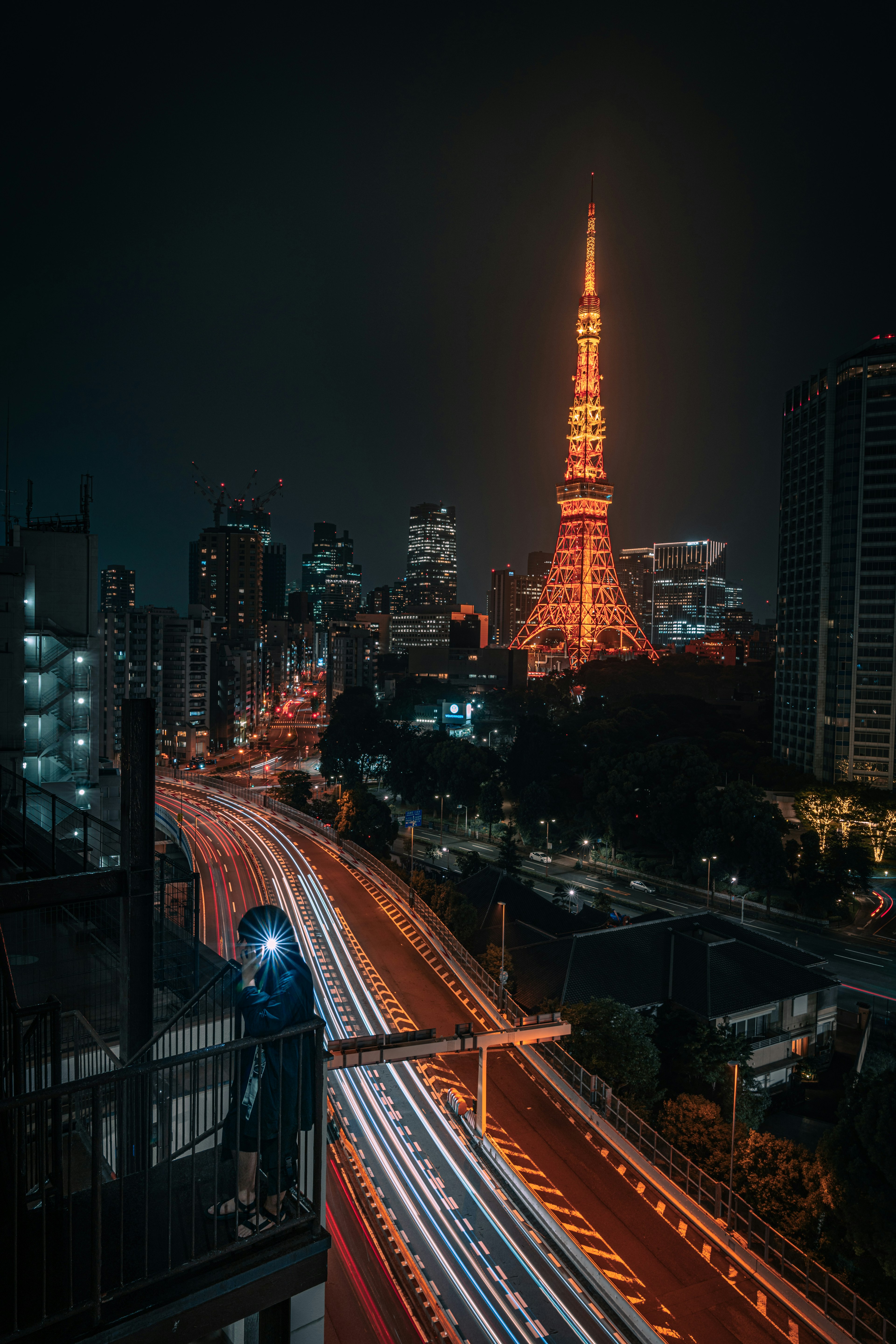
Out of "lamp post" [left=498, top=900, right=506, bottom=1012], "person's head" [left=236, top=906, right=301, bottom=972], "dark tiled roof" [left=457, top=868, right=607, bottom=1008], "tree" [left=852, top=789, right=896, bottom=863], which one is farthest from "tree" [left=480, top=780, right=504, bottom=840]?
"person's head" [left=236, top=906, right=301, bottom=972]

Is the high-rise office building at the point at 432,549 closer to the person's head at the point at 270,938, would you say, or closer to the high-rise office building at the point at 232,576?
the high-rise office building at the point at 232,576

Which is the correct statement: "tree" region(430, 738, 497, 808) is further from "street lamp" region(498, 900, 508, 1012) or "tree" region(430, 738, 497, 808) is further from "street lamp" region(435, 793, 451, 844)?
"street lamp" region(498, 900, 508, 1012)

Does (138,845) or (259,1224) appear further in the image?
(138,845)

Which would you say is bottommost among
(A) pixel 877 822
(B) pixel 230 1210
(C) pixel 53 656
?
(A) pixel 877 822

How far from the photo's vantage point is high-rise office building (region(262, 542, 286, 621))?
14312cm

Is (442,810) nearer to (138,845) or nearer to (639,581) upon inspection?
(138,845)

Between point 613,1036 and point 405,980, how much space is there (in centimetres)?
480

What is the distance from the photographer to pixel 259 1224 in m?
2.62

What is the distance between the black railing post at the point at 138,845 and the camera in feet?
12.5

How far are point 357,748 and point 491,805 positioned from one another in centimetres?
1302

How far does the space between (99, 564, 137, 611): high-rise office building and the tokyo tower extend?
83147mm

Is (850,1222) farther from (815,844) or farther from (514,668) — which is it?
(514,668)

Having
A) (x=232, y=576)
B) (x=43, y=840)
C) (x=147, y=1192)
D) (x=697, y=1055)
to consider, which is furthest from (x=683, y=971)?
(x=232, y=576)

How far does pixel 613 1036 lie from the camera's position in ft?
40.8
